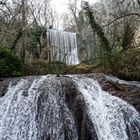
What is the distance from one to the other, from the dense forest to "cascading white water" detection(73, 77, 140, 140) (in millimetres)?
2469

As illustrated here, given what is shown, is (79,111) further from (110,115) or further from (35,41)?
(35,41)

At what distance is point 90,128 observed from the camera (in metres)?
7.96

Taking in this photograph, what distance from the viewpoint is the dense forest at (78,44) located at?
12.3 meters

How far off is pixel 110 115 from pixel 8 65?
5.56 m

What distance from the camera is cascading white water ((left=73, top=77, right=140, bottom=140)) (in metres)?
7.98

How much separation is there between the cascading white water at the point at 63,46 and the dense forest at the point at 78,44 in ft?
1.66

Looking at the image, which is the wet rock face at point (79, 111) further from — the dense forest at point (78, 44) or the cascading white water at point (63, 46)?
the cascading white water at point (63, 46)

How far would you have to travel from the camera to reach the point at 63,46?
2084cm

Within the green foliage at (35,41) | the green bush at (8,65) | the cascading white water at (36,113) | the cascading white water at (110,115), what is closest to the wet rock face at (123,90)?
the cascading white water at (110,115)

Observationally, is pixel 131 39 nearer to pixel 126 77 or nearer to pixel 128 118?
pixel 126 77

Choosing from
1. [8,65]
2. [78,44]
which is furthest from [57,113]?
[78,44]

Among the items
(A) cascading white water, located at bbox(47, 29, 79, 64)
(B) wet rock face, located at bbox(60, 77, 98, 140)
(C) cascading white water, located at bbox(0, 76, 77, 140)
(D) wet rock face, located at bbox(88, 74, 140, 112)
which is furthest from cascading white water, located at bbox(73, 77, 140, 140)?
(A) cascading white water, located at bbox(47, 29, 79, 64)

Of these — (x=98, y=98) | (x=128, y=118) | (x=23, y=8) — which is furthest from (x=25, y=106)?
(x=23, y=8)

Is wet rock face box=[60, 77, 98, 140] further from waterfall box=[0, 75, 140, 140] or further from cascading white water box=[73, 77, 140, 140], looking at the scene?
cascading white water box=[73, 77, 140, 140]
